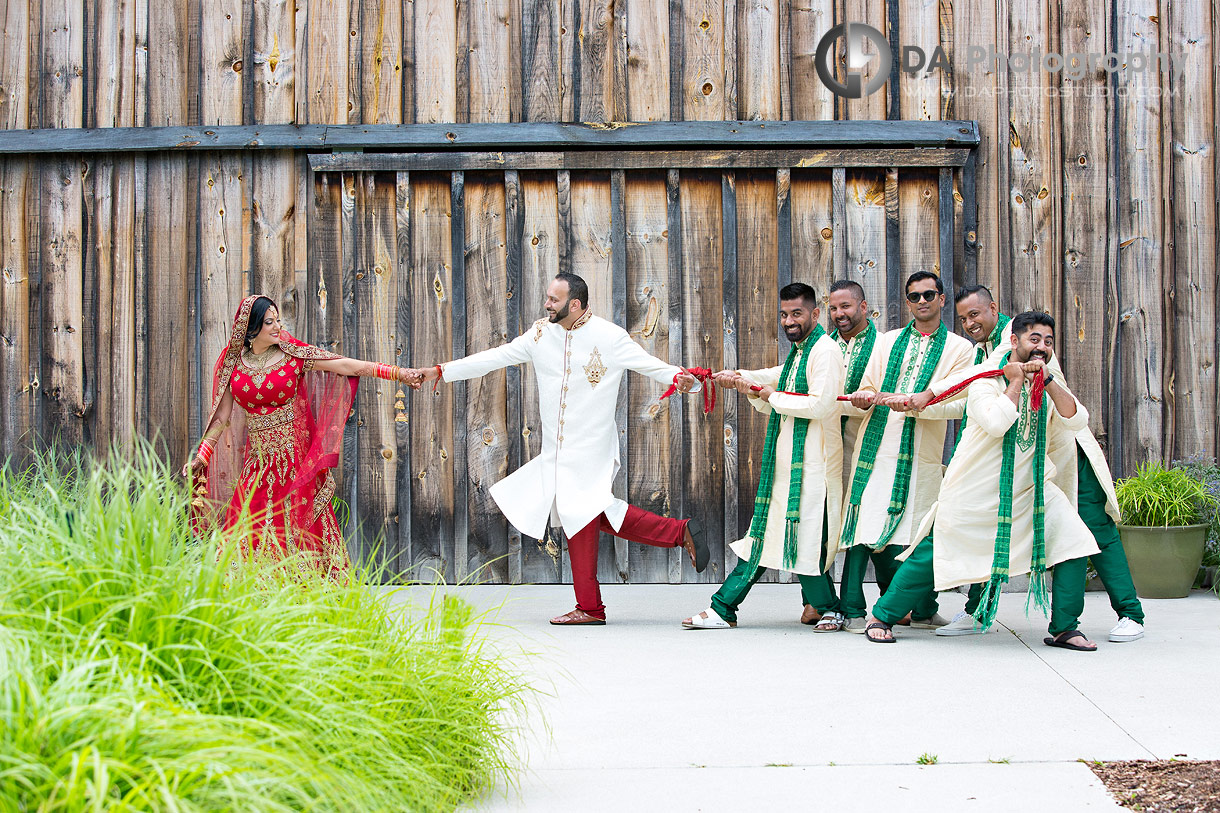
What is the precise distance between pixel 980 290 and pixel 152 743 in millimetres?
4090

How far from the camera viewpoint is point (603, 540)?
6.34 metres

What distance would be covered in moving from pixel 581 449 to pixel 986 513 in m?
1.95

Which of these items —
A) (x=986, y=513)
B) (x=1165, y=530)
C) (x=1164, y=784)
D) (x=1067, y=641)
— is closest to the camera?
(x=1164, y=784)

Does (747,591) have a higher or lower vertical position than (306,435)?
lower

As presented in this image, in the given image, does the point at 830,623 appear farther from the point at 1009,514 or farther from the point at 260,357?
the point at 260,357

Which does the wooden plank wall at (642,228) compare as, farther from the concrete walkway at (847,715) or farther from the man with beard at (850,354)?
the concrete walkway at (847,715)

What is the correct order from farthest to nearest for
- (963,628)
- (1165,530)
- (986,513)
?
(1165,530) → (963,628) → (986,513)

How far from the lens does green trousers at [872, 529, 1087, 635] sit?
456 centimetres

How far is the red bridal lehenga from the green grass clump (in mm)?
2109

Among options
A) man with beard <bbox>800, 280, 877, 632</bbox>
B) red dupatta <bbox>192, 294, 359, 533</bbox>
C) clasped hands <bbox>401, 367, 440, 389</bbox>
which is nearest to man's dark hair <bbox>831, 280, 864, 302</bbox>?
man with beard <bbox>800, 280, 877, 632</bbox>

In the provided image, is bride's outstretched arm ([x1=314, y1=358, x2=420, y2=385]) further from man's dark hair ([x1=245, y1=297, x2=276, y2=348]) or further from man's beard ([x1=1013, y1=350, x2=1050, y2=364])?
man's beard ([x1=1013, y1=350, x2=1050, y2=364])

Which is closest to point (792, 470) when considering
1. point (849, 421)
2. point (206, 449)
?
point (849, 421)

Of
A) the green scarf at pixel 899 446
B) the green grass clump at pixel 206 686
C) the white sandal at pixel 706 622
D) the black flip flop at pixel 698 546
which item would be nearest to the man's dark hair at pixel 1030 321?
the green scarf at pixel 899 446

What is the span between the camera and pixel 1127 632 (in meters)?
4.70
